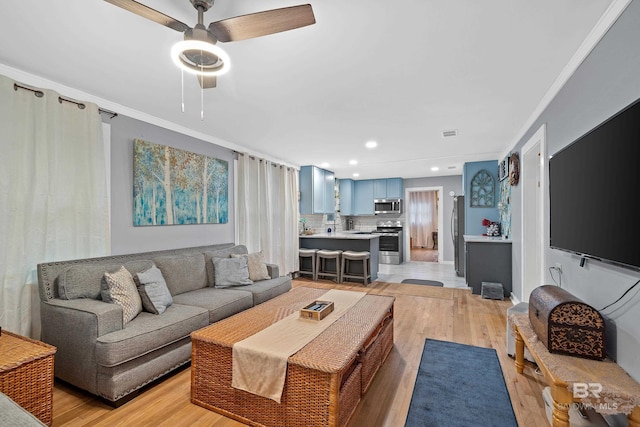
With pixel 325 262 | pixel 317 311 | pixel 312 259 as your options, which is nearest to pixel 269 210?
pixel 312 259

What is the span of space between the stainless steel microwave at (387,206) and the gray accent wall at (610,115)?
578 cm

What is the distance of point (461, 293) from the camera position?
15.7 feet

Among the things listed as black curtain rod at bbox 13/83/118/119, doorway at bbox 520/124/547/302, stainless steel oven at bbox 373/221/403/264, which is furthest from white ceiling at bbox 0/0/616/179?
stainless steel oven at bbox 373/221/403/264

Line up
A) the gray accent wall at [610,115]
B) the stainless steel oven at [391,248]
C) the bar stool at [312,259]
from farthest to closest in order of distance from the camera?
the stainless steel oven at [391,248]
the bar stool at [312,259]
the gray accent wall at [610,115]

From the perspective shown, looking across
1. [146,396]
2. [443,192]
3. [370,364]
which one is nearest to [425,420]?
[370,364]

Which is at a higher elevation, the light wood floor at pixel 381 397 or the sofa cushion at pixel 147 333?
the sofa cushion at pixel 147 333

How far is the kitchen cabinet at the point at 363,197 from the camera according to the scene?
8.53 metres

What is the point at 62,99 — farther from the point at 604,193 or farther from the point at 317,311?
the point at 604,193

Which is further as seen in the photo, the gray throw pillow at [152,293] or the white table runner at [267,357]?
the gray throw pillow at [152,293]

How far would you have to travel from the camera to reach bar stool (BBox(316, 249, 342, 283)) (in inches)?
221

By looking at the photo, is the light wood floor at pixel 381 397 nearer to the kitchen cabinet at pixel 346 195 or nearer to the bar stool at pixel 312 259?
the bar stool at pixel 312 259

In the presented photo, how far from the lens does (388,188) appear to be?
8.33 m

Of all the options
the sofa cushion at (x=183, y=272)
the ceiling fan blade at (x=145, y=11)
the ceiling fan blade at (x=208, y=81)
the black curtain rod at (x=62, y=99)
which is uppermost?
the black curtain rod at (x=62, y=99)

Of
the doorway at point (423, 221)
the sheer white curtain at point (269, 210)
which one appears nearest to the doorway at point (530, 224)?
the sheer white curtain at point (269, 210)
